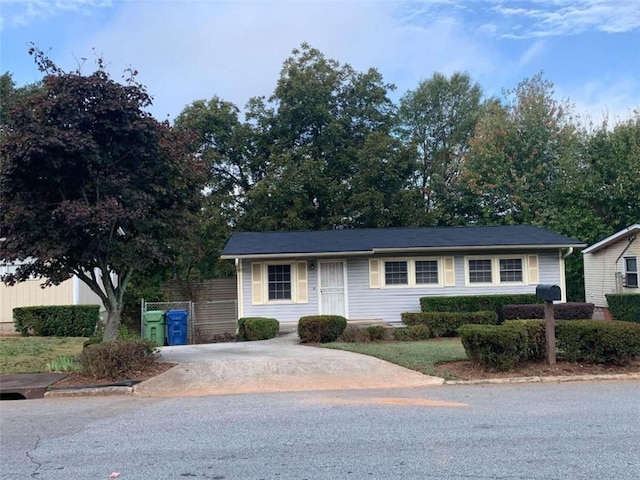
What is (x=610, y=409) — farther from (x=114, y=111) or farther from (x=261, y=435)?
(x=114, y=111)

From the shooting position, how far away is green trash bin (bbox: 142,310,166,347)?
734 inches

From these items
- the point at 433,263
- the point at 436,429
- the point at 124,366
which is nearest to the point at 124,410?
the point at 124,366

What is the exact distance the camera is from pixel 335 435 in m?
5.89

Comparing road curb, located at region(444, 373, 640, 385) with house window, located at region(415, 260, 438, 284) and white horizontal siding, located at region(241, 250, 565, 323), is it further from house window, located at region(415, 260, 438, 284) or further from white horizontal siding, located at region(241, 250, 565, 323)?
house window, located at region(415, 260, 438, 284)

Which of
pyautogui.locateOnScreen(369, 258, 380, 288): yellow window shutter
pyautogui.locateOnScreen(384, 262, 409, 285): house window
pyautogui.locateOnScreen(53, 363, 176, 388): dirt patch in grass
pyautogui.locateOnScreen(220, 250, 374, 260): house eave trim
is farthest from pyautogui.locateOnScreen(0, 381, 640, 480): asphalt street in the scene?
pyautogui.locateOnScreen(384, 262, 409, 285): house window

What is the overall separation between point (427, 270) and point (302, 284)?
174 inches

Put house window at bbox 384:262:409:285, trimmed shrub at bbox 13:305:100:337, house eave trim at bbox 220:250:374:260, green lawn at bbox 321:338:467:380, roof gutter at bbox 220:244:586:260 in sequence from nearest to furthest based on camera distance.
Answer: green lawn at bbox 321:338:467:380, trimmed shrub at bbox 13:305:100:337, house eave trim at bbox 220:250:374:260, roof gutter at bbox 220:244:586:260, house window at bbox 384:262:409:285

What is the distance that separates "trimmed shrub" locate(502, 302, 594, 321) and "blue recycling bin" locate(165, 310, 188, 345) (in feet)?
34.9

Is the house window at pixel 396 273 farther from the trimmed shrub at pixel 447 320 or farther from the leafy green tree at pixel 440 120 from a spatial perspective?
the leafy green tree at pixel 440 120

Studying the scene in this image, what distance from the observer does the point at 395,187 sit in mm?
28031

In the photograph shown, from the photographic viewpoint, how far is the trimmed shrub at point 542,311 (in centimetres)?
1638

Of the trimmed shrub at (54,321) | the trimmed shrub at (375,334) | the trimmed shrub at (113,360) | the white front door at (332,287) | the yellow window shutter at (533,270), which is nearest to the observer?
the trimmed shrub at (113,360)

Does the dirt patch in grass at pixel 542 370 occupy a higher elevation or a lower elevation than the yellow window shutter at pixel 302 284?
lower

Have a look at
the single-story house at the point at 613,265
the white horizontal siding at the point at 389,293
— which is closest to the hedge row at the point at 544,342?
the white horizontal siding at the point at 389,293
